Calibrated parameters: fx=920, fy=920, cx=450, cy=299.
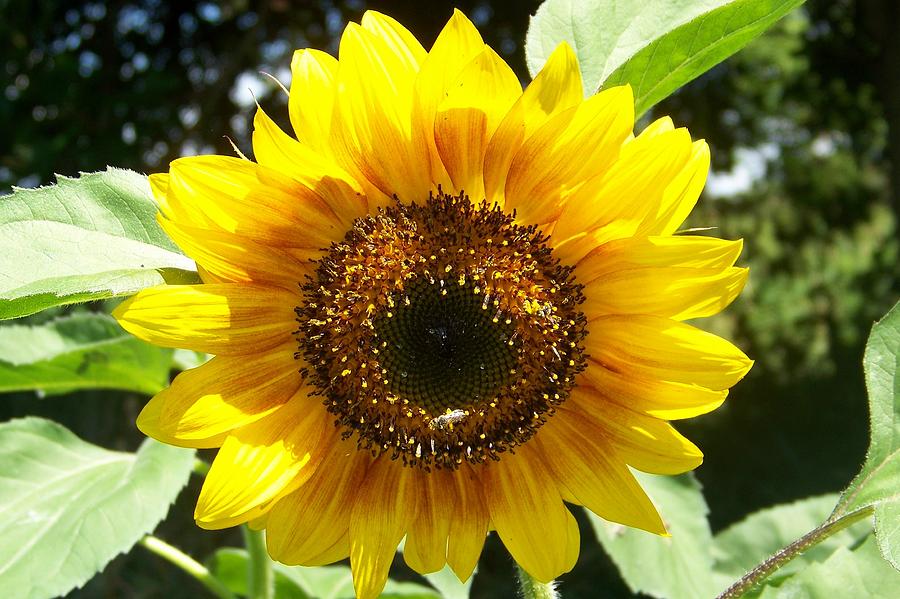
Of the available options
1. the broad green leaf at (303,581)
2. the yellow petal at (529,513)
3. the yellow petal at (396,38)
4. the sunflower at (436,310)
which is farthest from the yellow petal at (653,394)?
the broad green leaf at (303,581)

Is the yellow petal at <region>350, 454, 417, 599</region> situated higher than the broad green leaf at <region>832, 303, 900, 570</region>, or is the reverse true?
the yellow petal at <region>350, 454, 417, 599</region>

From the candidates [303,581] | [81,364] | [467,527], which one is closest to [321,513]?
[467,527]

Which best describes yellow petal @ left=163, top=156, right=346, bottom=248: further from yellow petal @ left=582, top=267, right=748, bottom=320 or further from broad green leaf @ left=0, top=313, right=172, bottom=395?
broad green leaf @ left=0, top=313, right=172, bottom=395

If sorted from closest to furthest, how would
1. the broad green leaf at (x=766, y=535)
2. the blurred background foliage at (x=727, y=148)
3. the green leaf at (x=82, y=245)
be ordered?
the green leaf at (x=82, y=245) < the broad green leaf at (x=766, y=535) < the blurred background foliage at (x=727, y=148)

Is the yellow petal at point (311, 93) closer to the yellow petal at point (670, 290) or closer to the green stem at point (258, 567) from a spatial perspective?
the yellow petal at point (670, 290)

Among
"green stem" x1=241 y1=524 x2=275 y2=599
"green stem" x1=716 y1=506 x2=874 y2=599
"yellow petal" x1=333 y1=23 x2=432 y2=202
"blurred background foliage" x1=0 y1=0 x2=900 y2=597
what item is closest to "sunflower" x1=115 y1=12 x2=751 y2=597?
"yellow petal" x1=333 y1=23 x2=432 y2=202

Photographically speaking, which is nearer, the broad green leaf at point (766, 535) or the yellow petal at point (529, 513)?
the yellow petal at point (529, 513)

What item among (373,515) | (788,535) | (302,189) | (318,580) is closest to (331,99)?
(302,189)
